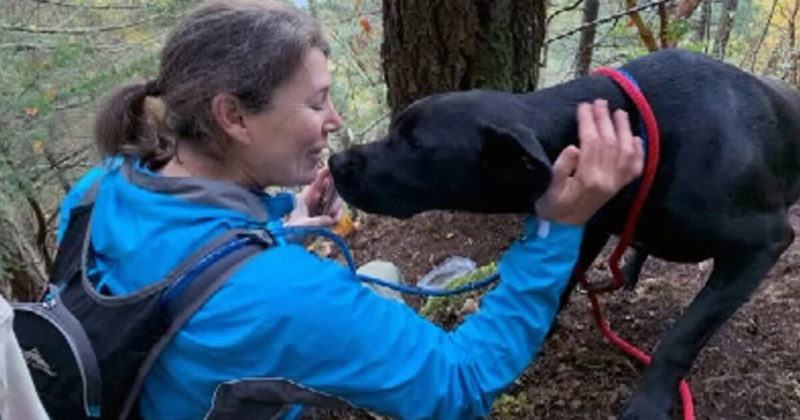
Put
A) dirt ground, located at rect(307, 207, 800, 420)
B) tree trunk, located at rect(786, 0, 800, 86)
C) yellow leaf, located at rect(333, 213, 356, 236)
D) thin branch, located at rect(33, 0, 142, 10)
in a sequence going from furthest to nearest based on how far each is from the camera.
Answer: thin branch, located at rect(33, 0, 142, 10) → tree trunk, located at rect(786, 0, 800, 86) → yellow leaf, located at rect(333, 213, 356, 236) → dirt ground, located at rect(307, 207, 800, 420)

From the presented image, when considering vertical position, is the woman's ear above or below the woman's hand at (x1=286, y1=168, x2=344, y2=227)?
above

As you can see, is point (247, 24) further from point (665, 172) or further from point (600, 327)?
point (600, 327)

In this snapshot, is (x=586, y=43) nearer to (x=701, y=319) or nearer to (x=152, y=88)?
(x=701, y=319)

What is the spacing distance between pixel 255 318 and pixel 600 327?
163 centimetres

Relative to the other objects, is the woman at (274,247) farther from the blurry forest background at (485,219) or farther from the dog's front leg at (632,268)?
the dog's front leg at (632,268)

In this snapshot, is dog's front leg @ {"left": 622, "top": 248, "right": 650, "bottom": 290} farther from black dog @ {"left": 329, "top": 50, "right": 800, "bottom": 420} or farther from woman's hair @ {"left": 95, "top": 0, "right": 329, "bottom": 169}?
woman's hair @ {"left": 95, "top": 0, "right": 329, "bottom": 169}

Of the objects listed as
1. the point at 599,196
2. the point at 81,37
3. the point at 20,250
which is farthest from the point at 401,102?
the point at 81,37

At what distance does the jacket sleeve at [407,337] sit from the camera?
6.13ft

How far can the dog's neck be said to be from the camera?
2482 mm

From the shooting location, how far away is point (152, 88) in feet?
7.77

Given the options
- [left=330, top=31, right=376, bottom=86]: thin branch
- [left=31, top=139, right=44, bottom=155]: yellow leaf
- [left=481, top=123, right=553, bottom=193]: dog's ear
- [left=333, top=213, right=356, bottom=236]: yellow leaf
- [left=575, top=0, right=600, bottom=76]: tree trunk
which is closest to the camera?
[left=481, top=123, right=553, bottom=193]: dog's ear

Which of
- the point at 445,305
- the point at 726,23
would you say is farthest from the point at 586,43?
the point at 445,305

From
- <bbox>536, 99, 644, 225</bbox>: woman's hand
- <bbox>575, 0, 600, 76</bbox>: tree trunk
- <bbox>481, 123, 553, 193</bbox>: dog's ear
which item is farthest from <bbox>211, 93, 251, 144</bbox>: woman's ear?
<bbox>575, 0, 600, 76</bbox>: tree trunk

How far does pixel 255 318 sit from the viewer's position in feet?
5.99
